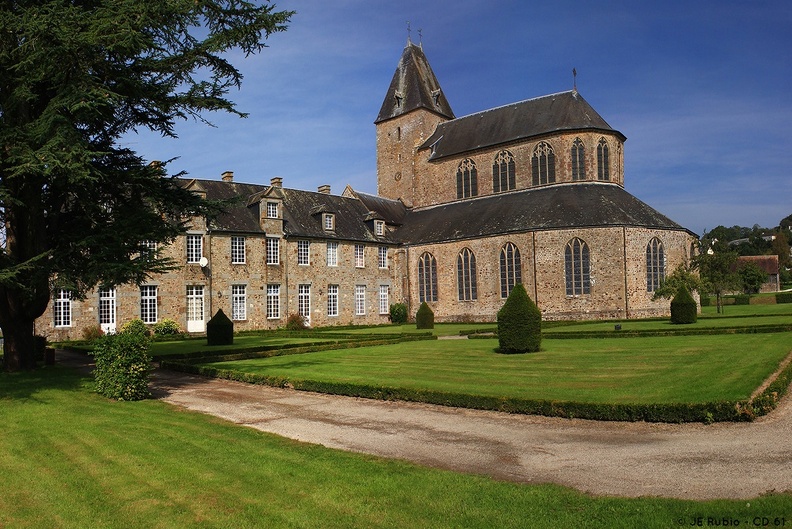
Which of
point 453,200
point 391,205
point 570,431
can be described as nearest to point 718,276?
point 453,200

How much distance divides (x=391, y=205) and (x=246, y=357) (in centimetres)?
2901

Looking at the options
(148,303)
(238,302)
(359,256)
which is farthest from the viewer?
(359,256)

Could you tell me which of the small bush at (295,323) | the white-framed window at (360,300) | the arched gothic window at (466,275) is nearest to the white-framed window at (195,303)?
the small bush at (295,323)

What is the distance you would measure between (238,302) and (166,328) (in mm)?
4488

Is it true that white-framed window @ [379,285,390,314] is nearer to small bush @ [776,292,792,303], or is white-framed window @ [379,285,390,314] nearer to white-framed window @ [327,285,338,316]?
white-framed window @ [327,285,338,316]

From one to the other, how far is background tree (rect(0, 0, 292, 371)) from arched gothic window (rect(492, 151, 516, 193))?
96.7 feet

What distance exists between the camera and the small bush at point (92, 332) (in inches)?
1135

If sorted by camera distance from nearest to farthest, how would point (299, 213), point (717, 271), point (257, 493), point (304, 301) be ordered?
1. point (257, 493)
2. point (717, 271)
3. point (304, 301)
4. point (299, 213)

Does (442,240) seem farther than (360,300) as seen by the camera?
No

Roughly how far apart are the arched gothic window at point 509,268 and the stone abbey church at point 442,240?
0.21 feet

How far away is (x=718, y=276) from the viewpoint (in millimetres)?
31953

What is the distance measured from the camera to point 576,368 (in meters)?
13.9

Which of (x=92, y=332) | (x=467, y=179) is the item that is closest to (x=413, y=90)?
(x=467, y=179)

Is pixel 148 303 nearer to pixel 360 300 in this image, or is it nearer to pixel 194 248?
pixel 194 248
